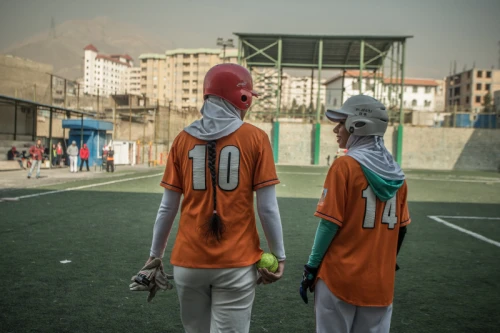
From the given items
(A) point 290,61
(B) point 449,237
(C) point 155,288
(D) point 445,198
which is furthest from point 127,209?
(A) point 290,61

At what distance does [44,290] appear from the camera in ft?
17.2

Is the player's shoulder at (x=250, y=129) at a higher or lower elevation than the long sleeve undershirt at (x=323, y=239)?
higher

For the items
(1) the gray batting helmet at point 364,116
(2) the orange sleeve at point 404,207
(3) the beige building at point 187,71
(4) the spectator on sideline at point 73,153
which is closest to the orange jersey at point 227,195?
(1) the gray batting helmet at point 364,116

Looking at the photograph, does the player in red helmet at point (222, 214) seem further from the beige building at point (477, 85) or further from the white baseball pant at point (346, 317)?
the beige building at point (477, 85)

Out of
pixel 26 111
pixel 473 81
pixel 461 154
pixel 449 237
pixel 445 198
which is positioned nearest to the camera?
pixel 449 237

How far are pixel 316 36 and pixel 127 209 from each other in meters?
32.3

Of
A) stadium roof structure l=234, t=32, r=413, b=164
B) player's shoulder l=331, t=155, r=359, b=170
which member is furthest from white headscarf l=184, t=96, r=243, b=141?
stadium roof structure l=234, t=32, r=413, b=164

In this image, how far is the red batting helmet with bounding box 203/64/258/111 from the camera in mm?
2568

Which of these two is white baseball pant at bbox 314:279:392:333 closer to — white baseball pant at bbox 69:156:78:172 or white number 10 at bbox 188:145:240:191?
white number 10 at bbox 188:145:240:191

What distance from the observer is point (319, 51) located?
139 feet

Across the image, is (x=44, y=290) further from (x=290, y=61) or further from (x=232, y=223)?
(x=290, y=61)

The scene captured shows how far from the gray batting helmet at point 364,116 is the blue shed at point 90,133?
2904 centimetres

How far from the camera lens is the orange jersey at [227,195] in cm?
241

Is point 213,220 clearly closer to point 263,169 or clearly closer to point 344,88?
point 263,169
